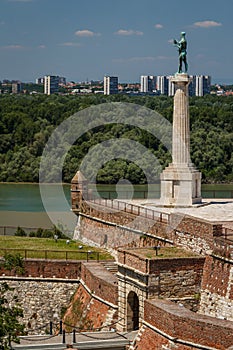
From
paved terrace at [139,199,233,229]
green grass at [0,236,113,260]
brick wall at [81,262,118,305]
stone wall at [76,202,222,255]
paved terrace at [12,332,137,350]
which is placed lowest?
paved terrace at [12,332,137,350]

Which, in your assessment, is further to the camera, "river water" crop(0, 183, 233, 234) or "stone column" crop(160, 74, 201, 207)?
"river water" crop(0, 183, 233, 234)

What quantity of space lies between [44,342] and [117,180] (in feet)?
146

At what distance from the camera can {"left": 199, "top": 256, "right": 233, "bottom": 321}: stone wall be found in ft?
72.7

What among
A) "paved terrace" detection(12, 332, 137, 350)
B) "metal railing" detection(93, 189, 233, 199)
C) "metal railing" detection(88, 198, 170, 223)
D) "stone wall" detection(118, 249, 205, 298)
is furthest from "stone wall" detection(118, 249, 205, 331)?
"metal railing" detection(93, 189, 233, 199)

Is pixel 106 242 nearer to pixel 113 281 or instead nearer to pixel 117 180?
pixel 113 281

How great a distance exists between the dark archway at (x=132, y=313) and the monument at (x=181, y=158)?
7.89 meters

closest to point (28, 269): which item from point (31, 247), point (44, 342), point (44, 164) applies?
point (31, 247)

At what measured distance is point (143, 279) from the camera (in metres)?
22.7

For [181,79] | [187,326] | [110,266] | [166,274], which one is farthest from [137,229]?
[187,326]

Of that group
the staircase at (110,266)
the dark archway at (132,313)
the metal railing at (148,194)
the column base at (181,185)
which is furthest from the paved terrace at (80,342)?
the metal railing at (148,194)

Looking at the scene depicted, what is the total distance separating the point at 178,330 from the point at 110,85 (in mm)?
147709

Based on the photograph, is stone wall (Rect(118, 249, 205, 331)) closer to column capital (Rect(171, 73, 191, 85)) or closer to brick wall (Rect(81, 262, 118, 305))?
brick wall (Rect(81, 262, 118, 305))

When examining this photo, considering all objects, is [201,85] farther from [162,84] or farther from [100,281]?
[100,281]

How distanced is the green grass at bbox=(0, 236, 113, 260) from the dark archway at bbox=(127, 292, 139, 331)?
5.28 m
